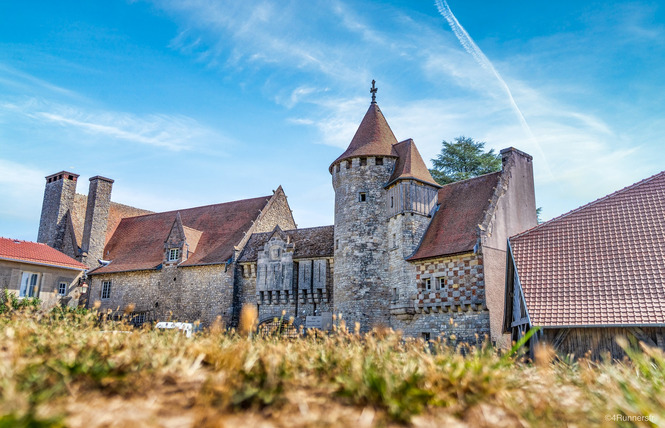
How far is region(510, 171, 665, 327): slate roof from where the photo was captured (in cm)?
1356

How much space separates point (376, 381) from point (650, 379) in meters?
3.50

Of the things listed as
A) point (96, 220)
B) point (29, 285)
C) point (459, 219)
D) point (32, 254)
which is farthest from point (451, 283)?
point (96, 220)

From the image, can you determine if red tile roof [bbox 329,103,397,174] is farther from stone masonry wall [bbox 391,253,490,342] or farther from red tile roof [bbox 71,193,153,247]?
red tile roof [bbox 71,193,153,247]

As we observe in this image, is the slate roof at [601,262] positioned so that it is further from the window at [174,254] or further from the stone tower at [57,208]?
the stone tower at [57,208]

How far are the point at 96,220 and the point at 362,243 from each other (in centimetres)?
1884

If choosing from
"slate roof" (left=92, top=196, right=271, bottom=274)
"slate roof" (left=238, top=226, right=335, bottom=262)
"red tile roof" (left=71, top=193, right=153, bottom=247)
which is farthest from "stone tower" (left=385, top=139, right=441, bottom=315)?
"red tile roof" (left=71, top=193, right=153, bottom=247)

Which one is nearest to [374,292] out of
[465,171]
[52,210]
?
[465,171]

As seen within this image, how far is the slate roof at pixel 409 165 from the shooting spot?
23.0m

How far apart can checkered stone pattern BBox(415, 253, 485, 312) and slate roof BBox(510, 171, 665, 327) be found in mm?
2276

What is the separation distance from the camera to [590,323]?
13.5m

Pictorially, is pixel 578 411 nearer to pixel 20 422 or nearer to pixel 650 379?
pixel 650 379

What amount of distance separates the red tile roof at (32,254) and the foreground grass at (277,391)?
22.4 meters

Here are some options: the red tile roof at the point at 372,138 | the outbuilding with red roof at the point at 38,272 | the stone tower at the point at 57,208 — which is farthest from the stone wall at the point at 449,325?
the stone tower at the point at 57,208

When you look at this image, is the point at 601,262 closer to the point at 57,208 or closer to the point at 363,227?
the point at 363,227
